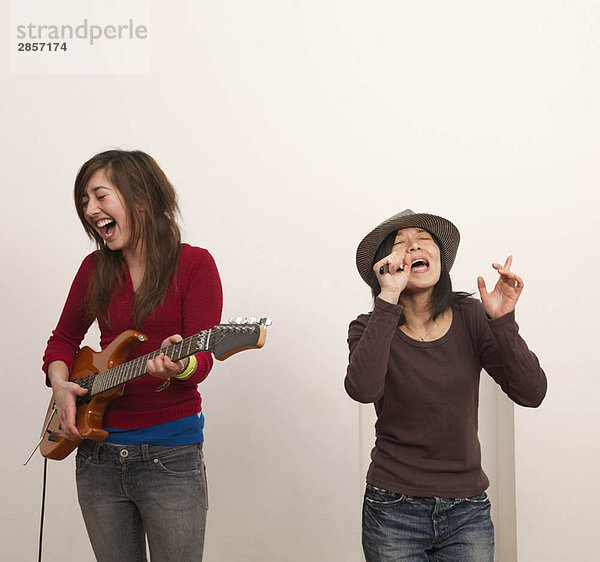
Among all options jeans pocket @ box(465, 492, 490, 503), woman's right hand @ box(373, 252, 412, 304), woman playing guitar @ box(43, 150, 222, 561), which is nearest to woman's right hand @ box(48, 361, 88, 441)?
woman playing guitar @ box(43, 150, 222, 561)

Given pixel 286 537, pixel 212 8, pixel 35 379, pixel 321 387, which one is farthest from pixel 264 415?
pixel 212 8

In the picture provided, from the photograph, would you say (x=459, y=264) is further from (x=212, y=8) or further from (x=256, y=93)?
(x=212, y=8)

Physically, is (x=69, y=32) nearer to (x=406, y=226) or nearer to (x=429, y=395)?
(x=406, y=226)

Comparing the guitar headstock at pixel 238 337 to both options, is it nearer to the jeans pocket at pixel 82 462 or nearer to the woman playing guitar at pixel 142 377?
the woman playing guitar at pixel 142 377

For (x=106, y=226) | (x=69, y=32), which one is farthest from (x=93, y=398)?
(x=69, y=32)

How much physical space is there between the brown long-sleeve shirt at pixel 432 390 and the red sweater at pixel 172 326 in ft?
1.25

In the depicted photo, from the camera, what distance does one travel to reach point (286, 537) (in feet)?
9.74

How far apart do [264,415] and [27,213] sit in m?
1.26

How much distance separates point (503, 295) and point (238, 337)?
64 cm

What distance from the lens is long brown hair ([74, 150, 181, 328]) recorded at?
192 cm

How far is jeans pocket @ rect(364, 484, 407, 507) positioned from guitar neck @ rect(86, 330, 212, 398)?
0.53 meters

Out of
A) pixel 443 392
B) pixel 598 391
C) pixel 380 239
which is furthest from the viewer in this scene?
pixel 598 391

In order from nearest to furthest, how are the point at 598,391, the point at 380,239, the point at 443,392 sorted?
the point at 443,392, the point at 380,239, the point at 598,391

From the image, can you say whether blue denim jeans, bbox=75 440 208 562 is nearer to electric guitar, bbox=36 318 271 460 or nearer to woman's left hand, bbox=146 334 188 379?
electric guitar, bbox=36 318 271 460
